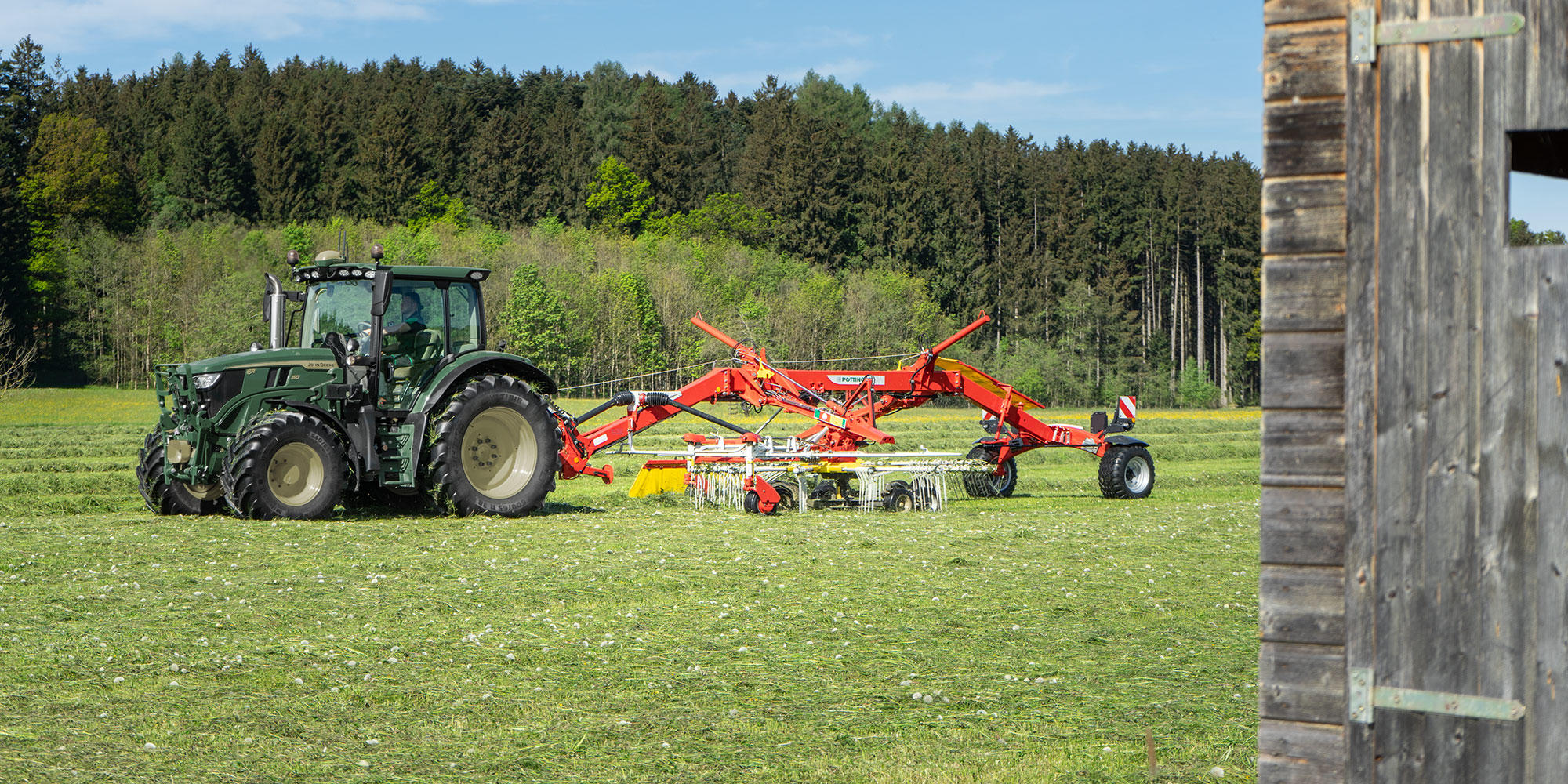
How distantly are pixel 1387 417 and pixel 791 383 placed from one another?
14481 millimetres

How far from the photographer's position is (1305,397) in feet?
13.6

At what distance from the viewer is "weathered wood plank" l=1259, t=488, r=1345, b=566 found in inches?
161

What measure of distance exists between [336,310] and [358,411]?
1.36 metres

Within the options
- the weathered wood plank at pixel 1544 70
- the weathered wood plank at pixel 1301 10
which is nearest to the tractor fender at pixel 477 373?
the weathered wood plank at pixel 1301 10

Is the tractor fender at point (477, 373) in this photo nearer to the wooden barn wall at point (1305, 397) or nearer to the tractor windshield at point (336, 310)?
the tractor windshield at point (336, 310)

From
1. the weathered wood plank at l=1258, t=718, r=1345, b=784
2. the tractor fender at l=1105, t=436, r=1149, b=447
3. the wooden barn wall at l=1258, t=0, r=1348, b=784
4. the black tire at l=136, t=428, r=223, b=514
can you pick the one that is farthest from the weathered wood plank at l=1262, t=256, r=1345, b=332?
the tractor fender at l=1105, t=436, r=1149, b=447

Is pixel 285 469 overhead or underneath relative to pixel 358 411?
underneath

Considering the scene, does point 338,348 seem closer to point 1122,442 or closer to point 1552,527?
point 1122,442

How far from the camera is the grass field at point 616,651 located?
18.2 ft

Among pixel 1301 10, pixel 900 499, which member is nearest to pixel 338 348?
pixel 900 499

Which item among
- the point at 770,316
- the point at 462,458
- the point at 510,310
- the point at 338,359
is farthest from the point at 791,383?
the point at 770,316

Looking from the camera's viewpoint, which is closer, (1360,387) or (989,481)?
(1360,387)

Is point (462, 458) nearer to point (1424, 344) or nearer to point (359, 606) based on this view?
point (359, 606)

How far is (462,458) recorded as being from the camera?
48.6 ft
